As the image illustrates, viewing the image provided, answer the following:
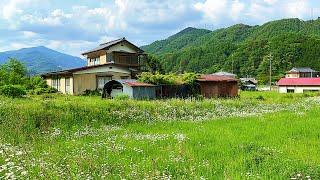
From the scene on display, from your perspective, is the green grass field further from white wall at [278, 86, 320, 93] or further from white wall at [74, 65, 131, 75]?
white wall at [278, 86, 320, 93]

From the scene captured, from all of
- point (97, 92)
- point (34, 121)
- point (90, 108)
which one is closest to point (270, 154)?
point (34, 121)

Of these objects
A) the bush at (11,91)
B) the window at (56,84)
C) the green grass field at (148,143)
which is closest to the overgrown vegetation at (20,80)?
the window at (56,84)

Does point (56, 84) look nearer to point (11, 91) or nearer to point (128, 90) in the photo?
point (128, 90)

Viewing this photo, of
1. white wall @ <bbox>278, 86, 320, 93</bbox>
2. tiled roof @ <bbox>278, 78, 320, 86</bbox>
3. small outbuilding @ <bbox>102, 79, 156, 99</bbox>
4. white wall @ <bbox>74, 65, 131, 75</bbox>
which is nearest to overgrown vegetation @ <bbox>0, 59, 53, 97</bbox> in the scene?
white wall @ <bbox>74, 65, 131, 75</bbox>

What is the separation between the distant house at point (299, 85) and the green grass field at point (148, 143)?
62362mm

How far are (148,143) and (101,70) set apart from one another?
122 ft

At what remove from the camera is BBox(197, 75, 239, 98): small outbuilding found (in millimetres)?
45812

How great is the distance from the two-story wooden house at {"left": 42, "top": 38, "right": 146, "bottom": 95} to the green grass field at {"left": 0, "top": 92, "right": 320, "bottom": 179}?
24910mm

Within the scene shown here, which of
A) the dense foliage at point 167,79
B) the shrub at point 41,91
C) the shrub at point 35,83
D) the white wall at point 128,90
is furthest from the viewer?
the shrub at point 35,83

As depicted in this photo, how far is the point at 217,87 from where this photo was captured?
4691 cm

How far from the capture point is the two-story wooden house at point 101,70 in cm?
4931

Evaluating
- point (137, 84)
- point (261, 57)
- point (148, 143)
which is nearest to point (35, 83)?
point (137, 84)

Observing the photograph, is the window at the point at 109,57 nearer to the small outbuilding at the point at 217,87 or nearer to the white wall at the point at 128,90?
the small outbuilding at the point at 217,87

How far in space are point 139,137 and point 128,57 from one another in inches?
1717
